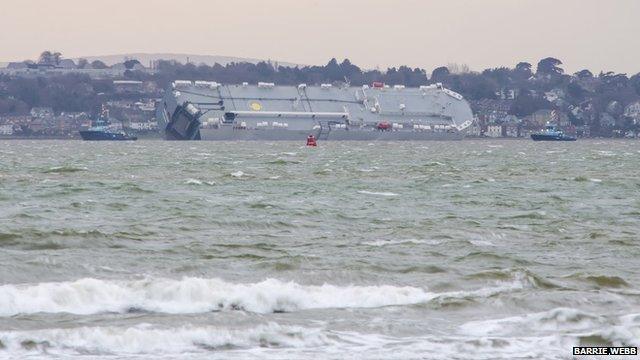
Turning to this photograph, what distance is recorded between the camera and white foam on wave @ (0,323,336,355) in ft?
47.4

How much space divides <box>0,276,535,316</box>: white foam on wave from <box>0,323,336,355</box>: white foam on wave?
4.84ft

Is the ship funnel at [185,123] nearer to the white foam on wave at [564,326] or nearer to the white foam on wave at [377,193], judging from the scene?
the white foam on wave at [377,193]

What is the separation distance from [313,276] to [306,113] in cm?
14965

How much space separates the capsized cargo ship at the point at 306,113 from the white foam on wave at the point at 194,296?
463 feet

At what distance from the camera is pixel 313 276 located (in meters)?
19.3

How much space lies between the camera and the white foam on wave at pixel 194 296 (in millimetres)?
16812

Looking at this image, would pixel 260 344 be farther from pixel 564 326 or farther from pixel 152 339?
pixel 564 326

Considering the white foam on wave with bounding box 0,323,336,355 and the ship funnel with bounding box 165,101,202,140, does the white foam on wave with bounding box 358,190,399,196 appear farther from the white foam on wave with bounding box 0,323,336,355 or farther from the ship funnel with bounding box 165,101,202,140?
the ship funnel with bounding box 165,101,202,140

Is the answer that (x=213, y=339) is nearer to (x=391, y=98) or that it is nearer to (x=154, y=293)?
(x=154, y=293)

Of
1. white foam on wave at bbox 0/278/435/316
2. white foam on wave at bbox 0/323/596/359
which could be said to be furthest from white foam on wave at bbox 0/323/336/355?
white foam on wave at bbox 0/278/435/316

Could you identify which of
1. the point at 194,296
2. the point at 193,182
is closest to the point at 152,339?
the point at 194,296

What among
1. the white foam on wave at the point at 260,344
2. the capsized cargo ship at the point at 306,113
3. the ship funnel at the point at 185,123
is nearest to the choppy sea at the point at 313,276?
the white foam on wave at the point at 260,344

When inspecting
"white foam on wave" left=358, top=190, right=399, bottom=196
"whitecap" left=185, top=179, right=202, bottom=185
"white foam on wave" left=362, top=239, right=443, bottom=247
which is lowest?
"whitecap" left=185, top=179, right=202, bottom=185

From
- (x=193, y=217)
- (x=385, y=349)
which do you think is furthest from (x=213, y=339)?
(x=193, y=217)
